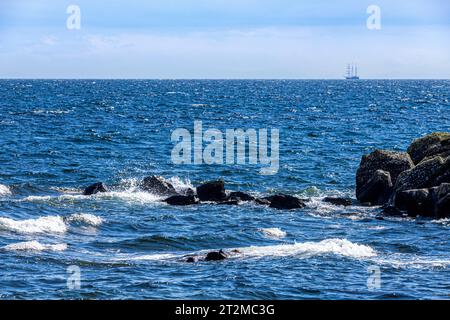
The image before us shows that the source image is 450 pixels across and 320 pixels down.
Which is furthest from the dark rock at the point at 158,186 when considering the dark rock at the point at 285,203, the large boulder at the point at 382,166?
the large boulder at the point at 382,166

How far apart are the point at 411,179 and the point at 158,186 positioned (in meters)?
12.7

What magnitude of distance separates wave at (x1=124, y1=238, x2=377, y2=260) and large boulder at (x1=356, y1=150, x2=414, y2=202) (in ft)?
37.6

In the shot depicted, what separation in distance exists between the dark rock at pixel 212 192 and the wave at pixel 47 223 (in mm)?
7168

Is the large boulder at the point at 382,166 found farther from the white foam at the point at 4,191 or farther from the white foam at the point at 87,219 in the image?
the white foam at the point at 4,191

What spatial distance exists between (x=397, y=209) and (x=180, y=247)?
10.7 metres

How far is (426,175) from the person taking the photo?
34344mm

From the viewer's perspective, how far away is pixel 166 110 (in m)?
108

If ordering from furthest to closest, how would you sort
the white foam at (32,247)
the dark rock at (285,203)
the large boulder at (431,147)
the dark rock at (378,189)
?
the large boulder at (431,147) → the dark rock at (378,189) → the dark rock at (285,203) → the white foam at (32,247)

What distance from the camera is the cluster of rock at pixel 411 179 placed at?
32719mm

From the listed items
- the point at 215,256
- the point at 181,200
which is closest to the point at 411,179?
the point at 181,200

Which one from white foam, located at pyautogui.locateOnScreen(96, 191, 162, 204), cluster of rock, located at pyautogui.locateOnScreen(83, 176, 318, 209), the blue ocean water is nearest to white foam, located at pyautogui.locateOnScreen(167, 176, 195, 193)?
the blue ocean water

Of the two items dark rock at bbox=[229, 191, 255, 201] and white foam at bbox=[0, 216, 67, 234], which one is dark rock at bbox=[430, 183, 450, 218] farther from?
white foam at bbox=[0, 216, 67, 234]
